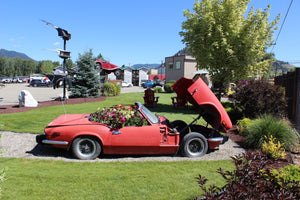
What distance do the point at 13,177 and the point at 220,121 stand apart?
4.53m

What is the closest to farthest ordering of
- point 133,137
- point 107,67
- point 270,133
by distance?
point 133,137
point 270,133
point 107,67

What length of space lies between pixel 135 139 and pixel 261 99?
5715 mm

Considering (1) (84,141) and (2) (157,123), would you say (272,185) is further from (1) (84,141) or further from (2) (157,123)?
(1) (84,141)

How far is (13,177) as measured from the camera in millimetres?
4152

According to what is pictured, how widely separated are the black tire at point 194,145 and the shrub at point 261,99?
4076mm

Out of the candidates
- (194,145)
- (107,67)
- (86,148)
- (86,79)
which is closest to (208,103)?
(194,145)

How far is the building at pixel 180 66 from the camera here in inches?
1503

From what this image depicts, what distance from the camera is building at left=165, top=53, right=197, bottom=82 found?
38188 mm

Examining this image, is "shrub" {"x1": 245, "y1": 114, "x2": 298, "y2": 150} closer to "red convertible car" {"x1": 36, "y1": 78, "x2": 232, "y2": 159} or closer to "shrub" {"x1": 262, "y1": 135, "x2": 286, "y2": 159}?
"shrub" {"x1": 262, "y1": 135, "x2": 286, "y2": 159}

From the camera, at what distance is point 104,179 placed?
4.16 m

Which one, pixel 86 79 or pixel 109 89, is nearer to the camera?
pixel 86 79

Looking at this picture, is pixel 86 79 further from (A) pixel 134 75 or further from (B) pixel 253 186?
(A) pixel 134 75

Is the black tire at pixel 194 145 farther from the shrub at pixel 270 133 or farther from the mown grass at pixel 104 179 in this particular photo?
the shrub at pixel 270 133

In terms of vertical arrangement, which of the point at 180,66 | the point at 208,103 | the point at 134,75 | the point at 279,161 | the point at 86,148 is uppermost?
the point at 134,75
